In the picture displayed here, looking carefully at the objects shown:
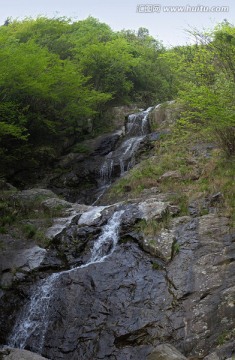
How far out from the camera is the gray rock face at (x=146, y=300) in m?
8.34

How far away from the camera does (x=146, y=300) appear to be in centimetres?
943

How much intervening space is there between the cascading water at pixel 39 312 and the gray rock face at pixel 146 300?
0.07 meters

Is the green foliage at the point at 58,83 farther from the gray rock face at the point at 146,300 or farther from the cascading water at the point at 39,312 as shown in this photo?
the gray rock face at the point at 146,300

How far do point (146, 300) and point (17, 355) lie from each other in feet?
11.1

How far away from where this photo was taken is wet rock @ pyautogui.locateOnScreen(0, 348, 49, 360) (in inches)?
313

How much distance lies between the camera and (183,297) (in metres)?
9.15

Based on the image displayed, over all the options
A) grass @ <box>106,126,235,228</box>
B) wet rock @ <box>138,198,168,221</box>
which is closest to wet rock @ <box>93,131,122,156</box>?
grass @ <box>106,126,235,228</box>

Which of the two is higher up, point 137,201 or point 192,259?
point 137,201

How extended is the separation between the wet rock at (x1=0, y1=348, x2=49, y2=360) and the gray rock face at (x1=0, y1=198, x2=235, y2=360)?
3.07 ft

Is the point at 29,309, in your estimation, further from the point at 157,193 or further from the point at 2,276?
the point at 157,193

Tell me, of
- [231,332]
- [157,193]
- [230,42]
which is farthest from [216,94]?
[231,332]

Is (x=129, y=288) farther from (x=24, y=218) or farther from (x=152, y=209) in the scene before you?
(x=24, y=218)

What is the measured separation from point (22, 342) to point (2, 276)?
235 centimetres

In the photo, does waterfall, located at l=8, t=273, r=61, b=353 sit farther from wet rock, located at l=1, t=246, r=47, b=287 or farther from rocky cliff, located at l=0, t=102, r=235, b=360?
wet rock, located at l=1, t=246, r=47, b=287
